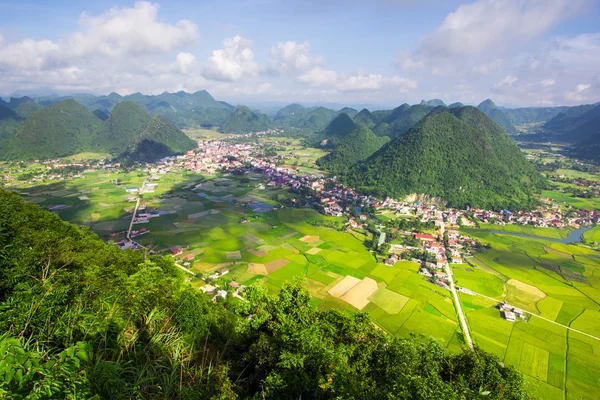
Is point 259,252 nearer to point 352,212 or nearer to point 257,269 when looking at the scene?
point 257,269

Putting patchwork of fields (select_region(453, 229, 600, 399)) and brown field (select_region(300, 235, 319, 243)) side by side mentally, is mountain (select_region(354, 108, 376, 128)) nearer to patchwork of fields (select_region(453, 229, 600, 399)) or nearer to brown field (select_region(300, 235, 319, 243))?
patchwork of fields (select_region(453, 229, 600, 399))

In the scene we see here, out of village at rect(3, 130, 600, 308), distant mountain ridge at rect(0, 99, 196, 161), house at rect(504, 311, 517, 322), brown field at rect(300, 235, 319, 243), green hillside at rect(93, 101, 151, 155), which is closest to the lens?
house at rect(504, 311, 517, 322)

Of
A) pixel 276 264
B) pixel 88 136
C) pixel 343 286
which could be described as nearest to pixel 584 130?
pixel 343 286

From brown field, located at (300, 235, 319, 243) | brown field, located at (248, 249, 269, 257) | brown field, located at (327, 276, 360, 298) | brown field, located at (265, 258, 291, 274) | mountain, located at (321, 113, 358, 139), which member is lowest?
brown field, located at (327, 276, 360, 298)

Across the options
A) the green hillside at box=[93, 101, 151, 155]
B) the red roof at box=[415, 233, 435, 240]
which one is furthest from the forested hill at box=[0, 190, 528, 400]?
the green hillside at box=[93, 101, 151, 155]

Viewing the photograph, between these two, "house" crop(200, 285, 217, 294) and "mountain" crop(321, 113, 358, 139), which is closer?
"house" crop(200, 285, 217, 294)

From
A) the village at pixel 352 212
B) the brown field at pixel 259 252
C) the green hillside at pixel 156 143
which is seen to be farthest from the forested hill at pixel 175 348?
the green hillside at pixel 156 143

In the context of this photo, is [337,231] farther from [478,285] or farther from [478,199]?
[478,199]
